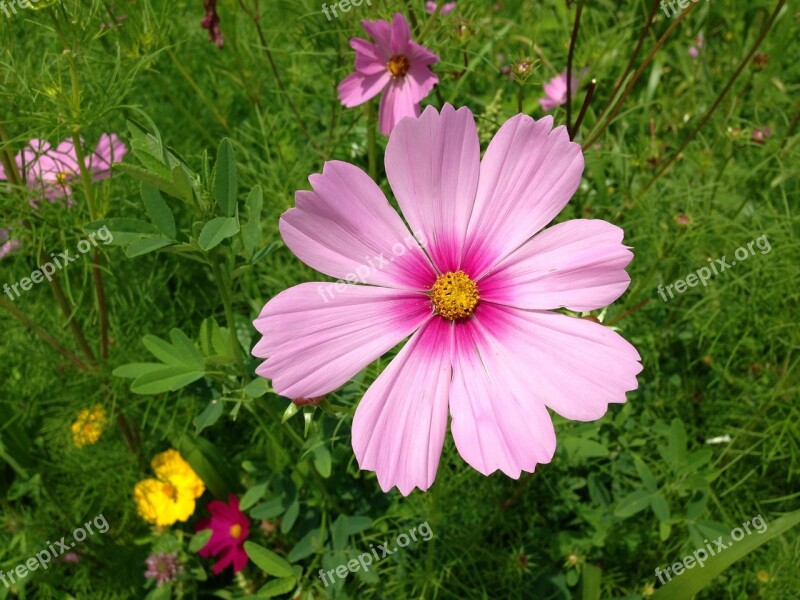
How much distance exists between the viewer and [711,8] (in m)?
1.96

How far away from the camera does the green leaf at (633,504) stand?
113 cm

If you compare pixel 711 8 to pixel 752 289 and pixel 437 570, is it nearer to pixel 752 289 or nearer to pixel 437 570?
pixel 752 289

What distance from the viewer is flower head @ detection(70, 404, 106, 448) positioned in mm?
1290

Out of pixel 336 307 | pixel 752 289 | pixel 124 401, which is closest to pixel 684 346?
pixel 752 289

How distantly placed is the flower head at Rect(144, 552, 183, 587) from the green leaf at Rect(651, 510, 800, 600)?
91 centimetres

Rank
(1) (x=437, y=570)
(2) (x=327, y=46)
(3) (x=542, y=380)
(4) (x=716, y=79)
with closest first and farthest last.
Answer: (3) (x=542, y=380) → (1) (x=437, y=570) → (2) (x=327, y=46) → (4) (x=716, y=79)

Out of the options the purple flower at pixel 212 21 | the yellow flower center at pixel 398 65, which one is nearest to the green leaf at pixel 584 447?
the yellow flower center at pixel 398 65

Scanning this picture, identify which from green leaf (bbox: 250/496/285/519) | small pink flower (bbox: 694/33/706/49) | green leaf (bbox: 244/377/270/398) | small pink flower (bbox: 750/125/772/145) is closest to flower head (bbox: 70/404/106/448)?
green leaf (bbox: 250/496/285/519)

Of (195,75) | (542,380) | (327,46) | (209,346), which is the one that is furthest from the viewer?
(195,75)

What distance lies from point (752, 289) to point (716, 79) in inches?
32.0

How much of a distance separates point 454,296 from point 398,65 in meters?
0.45

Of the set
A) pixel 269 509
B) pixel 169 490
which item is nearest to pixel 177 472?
pixel 169 490

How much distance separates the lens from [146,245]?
716mm

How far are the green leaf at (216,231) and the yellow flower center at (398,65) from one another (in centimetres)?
51
